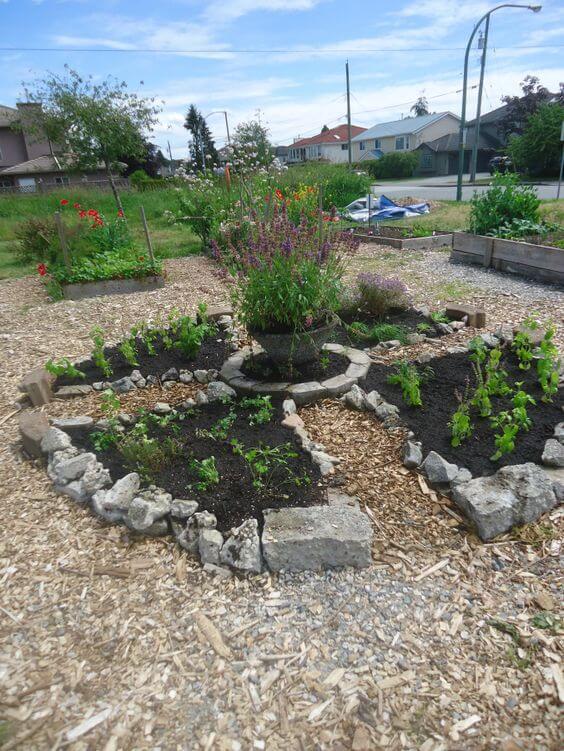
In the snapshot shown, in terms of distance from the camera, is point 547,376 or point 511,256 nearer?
point 547,376

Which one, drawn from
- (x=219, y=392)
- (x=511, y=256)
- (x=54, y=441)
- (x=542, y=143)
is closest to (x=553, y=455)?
(x=219, y=392)

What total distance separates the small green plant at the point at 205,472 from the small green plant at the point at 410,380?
1348mm

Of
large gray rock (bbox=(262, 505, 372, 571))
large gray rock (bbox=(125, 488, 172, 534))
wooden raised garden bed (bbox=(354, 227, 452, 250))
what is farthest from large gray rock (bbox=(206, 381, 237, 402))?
wooden raised garden bed (bbox=(354, 227, 452, 250))

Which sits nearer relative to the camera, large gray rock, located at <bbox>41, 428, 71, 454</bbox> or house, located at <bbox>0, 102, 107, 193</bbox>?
large gray rock, located at <bbox>41, 428, 71, 454</bbox>

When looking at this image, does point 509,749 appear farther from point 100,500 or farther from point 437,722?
point 100,500

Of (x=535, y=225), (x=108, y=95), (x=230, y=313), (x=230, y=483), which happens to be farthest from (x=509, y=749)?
(x=108, y=95)

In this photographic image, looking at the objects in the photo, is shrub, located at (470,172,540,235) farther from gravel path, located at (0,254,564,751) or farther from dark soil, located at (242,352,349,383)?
gravel path, located at (0,254,564,751)

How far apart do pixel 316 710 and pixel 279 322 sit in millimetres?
2349

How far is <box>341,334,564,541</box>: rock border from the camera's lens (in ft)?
7.26

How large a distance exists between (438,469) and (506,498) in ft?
1.17

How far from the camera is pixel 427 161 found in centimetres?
4147

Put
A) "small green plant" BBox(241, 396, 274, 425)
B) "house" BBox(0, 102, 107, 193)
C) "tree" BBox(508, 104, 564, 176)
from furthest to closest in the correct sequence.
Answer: "house" BBox(0, 102, 107, 193) < "tree" BBox(508, 104, 564, 176) < "small green plant" BBox(241, 396, 274, 425)

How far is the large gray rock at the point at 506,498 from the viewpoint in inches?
86.7

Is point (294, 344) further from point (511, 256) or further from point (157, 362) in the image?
point (511, 256)
